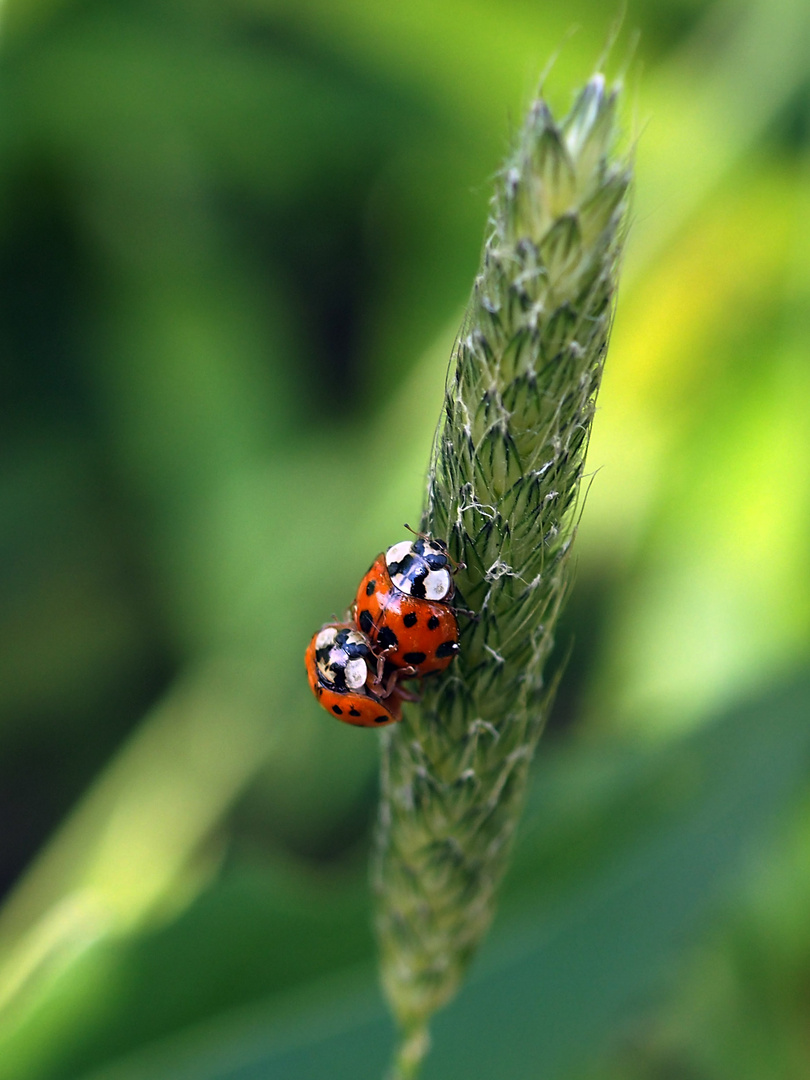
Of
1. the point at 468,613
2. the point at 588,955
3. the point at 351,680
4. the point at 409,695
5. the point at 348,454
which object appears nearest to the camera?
the point at 468,613

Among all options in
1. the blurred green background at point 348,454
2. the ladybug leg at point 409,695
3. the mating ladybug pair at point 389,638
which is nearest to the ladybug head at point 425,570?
the mating ladybug pair at point 389,638

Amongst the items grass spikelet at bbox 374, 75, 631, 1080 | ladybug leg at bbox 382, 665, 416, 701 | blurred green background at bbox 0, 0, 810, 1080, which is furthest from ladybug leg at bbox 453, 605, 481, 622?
blurred green background at bbox 0, 0, 810, 1080

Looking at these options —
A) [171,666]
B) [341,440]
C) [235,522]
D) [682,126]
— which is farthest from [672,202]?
[171,666]

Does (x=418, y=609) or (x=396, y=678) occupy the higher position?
(x=418, y=609)

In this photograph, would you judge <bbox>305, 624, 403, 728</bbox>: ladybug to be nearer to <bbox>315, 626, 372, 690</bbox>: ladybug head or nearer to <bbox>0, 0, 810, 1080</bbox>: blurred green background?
<bbox>315, 626, 372, 690</bbox>: ladybug head

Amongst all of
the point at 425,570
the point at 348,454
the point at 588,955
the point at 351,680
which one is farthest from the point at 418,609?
the point at 348,454

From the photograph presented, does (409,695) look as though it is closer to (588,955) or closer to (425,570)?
(425,570)
